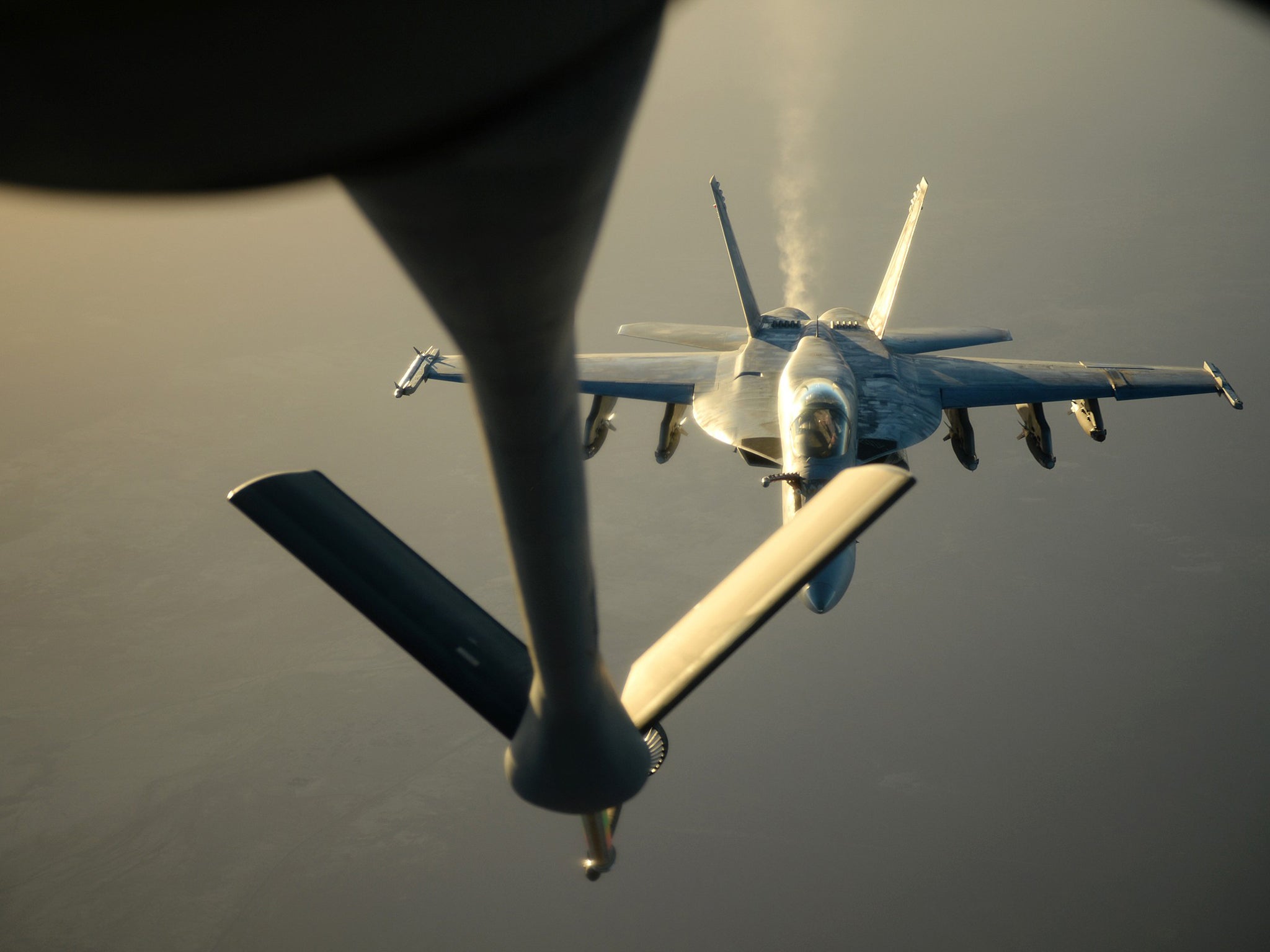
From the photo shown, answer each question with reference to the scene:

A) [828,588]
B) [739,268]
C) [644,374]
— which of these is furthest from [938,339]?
[828,588]

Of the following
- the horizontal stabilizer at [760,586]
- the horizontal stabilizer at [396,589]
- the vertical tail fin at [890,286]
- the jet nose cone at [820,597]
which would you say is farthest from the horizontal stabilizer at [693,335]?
the horizontal stabilizer at [760,586]

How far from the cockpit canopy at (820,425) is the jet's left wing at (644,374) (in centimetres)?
784

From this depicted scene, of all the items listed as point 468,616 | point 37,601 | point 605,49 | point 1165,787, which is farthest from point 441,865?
point 605,49

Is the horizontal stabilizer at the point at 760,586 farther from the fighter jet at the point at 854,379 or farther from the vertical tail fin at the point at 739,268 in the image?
the vertical tail fin at the point at 739,268

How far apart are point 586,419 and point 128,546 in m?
50.0

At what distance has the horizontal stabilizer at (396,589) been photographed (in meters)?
6.70

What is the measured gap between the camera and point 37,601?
63.9 m

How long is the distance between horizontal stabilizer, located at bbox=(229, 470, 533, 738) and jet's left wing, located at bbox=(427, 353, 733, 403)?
72.0 feet

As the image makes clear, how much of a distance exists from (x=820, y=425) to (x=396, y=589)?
51.8ft

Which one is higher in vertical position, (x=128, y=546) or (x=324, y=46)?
(x=324, y=46)

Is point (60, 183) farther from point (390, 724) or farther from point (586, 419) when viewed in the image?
point (390, 724)

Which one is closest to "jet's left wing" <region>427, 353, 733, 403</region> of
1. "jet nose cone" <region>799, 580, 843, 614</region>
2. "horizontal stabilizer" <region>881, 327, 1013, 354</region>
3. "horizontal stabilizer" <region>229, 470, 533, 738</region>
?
"horizontal stabilizer" <region>881, 327, 1013, 354</region>

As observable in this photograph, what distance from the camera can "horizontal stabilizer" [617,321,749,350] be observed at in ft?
106

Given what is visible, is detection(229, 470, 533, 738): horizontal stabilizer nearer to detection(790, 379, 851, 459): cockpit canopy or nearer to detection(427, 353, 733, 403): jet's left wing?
detection(790, 379, 851, 459): cockpit canopy
